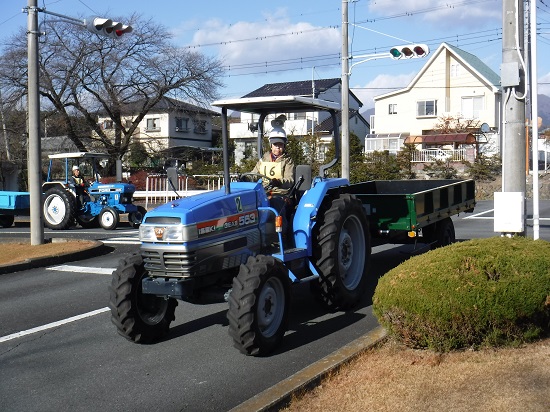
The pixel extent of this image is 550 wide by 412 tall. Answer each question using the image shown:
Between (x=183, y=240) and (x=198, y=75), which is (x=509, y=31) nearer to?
(x=183, y=240)

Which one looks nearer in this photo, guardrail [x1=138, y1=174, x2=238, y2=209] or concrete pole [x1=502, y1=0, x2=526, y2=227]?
concrete pole [x1=502, y1=0, x2=526, y2=227]

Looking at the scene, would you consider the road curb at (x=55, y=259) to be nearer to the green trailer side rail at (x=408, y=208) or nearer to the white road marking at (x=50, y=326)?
the white road marking at (x=50, y=326)

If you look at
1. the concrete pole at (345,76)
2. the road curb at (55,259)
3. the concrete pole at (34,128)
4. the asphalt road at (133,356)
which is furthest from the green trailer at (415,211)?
the concrete pole at (345,76)

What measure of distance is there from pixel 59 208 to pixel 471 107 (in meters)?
38.7

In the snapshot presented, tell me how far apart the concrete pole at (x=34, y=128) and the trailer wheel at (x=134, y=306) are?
852cm

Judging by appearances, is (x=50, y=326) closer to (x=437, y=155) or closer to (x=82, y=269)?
(x=82, y=269)

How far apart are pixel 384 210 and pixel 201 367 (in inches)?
174

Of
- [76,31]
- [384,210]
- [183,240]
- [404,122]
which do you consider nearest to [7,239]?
[384,210]

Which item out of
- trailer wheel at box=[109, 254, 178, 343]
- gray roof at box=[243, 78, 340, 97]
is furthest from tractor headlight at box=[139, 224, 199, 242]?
gray roof at box=[243, 78, 340, 97]

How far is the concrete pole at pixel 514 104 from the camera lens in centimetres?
828

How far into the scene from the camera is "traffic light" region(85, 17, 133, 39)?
1497cm

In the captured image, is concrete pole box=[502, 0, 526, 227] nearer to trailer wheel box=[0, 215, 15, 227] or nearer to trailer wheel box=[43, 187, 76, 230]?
trailer wheel box=[43, 187, 76, 230]

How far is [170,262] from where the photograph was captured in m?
6.52

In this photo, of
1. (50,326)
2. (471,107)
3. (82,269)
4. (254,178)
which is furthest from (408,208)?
(471,107)
